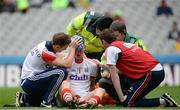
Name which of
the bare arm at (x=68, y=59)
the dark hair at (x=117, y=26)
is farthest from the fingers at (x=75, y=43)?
the dark hair at (x=117, y=26)

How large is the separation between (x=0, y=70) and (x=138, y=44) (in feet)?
36.9

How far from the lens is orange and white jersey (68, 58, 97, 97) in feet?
47.3

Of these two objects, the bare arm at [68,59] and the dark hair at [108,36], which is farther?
the dark hair at [108,36]

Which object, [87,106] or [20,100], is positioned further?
[20,100]

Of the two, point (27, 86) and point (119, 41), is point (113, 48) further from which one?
point (27, 86)

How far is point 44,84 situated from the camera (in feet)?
46.4

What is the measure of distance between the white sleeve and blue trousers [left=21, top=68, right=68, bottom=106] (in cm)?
83

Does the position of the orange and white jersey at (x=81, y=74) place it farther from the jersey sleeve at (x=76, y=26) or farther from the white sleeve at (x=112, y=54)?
the jersey sleeve at (x=76, y=26)

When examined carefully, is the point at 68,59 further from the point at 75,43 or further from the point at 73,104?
the point at 73,104

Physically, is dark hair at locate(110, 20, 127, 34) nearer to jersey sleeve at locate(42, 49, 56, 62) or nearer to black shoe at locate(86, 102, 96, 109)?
jersey sleeve at locate(42, 49, 56, 62)

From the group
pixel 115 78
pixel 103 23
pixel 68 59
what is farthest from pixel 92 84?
pixel 103 23

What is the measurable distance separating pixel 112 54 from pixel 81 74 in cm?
92

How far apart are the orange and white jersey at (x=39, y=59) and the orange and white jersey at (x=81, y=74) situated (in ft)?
1.55

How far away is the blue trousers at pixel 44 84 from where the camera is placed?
13.9 metres
